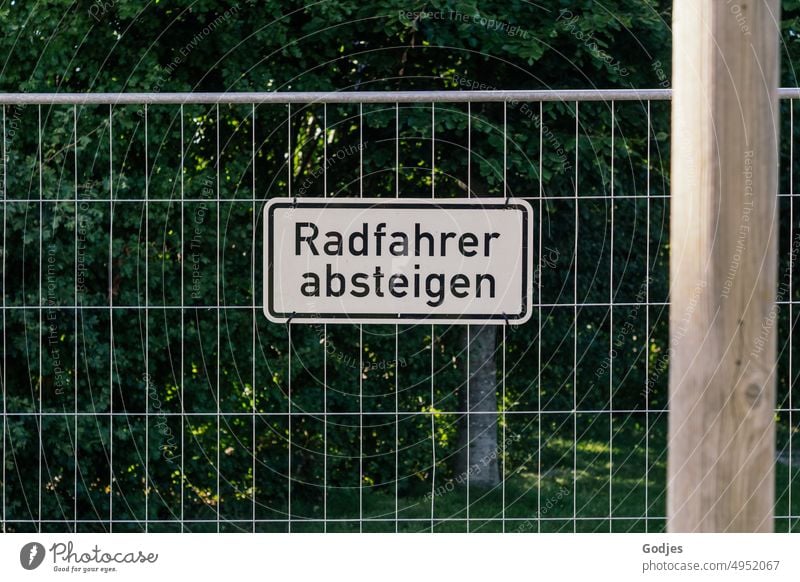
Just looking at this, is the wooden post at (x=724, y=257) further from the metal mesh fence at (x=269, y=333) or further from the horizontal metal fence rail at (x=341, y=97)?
the metal mesh fence at (x=269, y=333)

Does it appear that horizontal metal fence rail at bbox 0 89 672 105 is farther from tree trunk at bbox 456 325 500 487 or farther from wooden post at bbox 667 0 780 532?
tree trunk at bbox 456 325 500 487

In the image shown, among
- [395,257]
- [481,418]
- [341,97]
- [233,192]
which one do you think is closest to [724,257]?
[395,257]

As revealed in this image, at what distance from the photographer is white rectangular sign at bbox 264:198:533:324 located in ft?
12.4

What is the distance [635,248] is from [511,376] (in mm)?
1303

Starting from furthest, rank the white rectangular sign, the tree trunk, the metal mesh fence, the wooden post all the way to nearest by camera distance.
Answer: the tree trunk
the metal mesh fence
the white rectangular sign
the wooden post

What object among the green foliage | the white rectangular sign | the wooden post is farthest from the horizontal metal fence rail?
the green foliage

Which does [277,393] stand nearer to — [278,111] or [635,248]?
[278,111]

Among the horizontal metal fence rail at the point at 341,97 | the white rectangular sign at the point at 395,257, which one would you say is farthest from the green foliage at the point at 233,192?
the white rectangular sign at the point at 395,257

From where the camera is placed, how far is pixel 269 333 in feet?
20.6

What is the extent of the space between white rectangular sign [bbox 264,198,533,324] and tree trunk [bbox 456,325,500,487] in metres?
2.86

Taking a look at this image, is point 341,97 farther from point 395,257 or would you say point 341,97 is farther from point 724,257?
point 724,257

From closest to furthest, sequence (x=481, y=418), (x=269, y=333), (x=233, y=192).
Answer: (x=233, y=192), (x=269, y=333), (x=481, y=418)

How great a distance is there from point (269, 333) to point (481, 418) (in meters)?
1.64

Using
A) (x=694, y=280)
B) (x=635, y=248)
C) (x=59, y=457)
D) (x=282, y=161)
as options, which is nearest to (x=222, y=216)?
(x=282, y=161)
